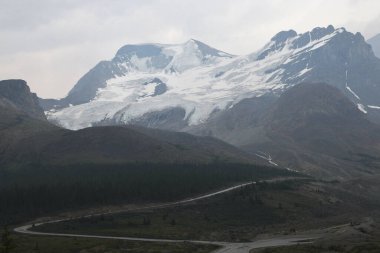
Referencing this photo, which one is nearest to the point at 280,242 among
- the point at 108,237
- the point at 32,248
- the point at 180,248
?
the point at 180,248

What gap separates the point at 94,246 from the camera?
172625 millimetres

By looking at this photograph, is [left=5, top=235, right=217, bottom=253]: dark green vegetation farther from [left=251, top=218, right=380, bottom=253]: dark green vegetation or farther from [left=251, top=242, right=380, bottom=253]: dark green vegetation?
[left=251, top=218, right=380, bottom=253]: dark green vegetation

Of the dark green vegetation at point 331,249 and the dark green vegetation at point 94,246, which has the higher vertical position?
the dark green vegetation at point 94,246

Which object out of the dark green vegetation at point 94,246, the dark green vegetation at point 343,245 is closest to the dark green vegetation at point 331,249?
the dark green vegetation at point 343,245

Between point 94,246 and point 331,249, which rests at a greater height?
point 94,246

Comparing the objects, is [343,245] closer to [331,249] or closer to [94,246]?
[331,249]

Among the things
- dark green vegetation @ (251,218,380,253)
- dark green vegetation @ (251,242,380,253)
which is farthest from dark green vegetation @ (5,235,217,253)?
dark green vegetation @ (251,218,380,253)

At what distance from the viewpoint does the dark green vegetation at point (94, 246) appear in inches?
6545

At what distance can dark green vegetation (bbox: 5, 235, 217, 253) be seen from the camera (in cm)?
16625

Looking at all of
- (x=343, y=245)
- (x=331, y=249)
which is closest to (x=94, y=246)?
(x=331, y=249)

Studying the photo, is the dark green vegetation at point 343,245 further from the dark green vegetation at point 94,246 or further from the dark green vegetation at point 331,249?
the dark green vegetation at point 94,246

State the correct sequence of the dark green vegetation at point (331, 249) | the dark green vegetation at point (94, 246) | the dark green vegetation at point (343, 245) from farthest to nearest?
the dark green vegetation at point (94, 246) < the dark green vegetation at point (343, 245) < the dark green vegetation at point (331, 249)

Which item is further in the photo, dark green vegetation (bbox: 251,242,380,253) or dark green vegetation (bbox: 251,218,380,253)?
dark green vegetation (bbox: 251,218,380,253)

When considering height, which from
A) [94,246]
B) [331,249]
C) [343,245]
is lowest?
[331,249]
